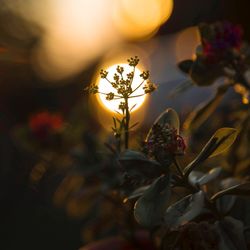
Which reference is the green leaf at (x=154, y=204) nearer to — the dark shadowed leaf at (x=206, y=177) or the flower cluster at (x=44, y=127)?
the dark shadowed leaf at (x=206, y=177)

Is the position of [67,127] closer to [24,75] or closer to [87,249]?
[87,249]

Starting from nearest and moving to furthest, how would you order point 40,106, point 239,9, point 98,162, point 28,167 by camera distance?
point 98,162
point 28,167
point 40,106
point 239,9

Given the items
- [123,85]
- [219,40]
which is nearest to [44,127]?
[219,40]

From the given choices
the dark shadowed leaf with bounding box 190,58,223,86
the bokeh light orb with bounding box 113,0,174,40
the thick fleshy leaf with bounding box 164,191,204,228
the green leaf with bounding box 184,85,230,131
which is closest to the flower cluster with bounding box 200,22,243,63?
the dark shadowed leaf with bounding box 190,58,223,86

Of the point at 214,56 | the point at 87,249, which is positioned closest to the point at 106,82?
the point at 214,56

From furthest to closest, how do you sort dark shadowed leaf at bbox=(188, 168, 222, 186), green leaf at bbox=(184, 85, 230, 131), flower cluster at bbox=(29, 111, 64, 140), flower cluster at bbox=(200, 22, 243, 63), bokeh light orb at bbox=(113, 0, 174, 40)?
bokeh light orb at bbox=(113, 0, 174, 40) < flower cluster at bbox=(29, 111, 64, 140) < green leaf at bbox=(184, 85, 230, 131) < flower cluster at bbox=(200, 22, 243, 63) < dark shadowed leaf at bbox=(188, 168, 222, 186)

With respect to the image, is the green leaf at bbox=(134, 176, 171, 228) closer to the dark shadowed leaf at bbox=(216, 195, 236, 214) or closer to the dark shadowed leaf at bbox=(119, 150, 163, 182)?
the dark shadowed leaf at bbox=(119, 150, 163, 182)

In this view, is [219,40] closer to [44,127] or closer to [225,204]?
[225,204]

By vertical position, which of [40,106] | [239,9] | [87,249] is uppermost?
[239,9]
